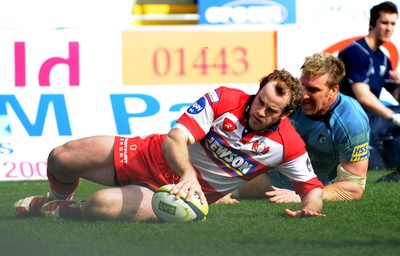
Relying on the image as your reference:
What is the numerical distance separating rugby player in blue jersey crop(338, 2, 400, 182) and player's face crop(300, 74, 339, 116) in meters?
1.91

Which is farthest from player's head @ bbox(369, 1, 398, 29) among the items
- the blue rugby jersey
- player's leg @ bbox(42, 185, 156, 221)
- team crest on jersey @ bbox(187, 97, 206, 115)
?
player's leg @ bbox(42, 185, 156, 221)

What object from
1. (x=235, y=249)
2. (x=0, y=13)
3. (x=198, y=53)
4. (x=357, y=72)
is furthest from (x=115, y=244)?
(x=0, y=13)

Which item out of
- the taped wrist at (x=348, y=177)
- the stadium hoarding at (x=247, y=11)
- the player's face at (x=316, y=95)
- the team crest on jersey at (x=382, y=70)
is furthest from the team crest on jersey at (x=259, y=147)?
the stadium hoarding at (x=247, y=11)

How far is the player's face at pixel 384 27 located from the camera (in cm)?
1095

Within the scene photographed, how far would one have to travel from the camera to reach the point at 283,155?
745cm

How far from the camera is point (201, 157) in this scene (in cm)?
754

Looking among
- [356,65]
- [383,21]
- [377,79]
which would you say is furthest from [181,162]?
[383,21]

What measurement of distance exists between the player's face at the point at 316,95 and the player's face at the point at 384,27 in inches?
93.9

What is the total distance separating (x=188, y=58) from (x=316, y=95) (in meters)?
3.76

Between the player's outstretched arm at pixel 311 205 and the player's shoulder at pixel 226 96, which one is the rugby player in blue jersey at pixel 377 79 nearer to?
the player's outstretched arm at pixel 311 205

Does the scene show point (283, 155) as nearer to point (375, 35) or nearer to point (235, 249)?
point (235, 249)

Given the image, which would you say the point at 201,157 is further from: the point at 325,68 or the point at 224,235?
the point at 325,68

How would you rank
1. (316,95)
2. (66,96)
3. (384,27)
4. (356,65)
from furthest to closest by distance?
(66,96) < (384,27) < (356,65) < (316,95)

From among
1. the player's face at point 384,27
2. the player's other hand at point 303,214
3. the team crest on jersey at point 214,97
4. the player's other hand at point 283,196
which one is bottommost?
the player's other hand at point 283,196
